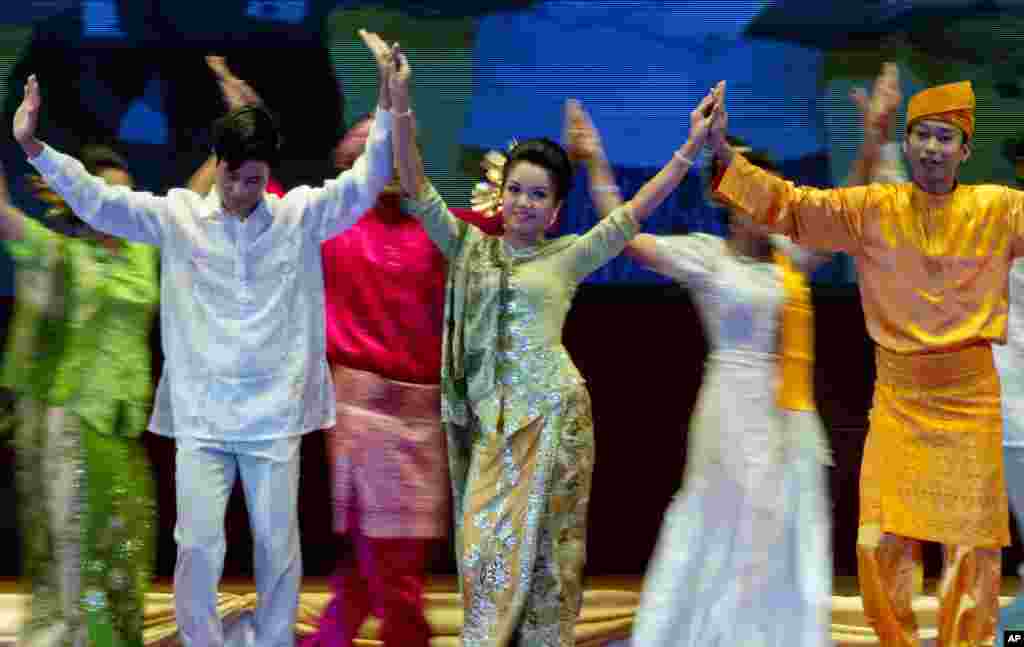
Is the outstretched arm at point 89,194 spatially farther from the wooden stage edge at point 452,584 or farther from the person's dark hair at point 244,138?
the wooden stage edge at point 452,584

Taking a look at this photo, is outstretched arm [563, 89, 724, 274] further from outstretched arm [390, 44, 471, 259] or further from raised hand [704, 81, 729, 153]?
outstretched arm [390, 44, 471, 259]

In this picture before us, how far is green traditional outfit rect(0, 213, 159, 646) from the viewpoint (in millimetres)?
4234

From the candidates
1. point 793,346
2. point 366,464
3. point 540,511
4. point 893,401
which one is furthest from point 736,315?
point 366,464

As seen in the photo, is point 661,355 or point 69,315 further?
point 661,355

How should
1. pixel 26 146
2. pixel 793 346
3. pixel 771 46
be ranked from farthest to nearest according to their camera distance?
pixel 771 46
pixel 793 346
pixel 26 146

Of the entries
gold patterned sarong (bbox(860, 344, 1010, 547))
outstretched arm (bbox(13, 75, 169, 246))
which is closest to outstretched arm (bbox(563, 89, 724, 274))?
gold patterned sarong (bbox(860, 344, 1010, 547))

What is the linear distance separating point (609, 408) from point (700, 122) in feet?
5.56

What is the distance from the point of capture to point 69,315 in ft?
14.1

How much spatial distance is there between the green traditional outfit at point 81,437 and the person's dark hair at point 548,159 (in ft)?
3.48

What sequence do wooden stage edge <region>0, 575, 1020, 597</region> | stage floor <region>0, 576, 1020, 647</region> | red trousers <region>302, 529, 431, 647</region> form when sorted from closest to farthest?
red trousers <region>302, 529, 431, 647</region> < stage floor <region>0, 576, 1020, 647</region> < wooden stage edge <region>0, 575, 1020, 597</region>

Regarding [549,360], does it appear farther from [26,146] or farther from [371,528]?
[26,146]

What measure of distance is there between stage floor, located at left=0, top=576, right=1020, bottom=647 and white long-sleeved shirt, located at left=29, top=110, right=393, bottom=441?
100cm

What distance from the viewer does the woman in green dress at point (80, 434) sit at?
4.23m

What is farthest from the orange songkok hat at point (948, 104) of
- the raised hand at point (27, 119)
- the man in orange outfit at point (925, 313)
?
the raised hand at point (27, 119)
